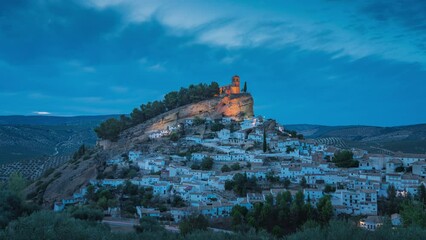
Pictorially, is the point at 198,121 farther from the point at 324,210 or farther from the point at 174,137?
the point at 324,210

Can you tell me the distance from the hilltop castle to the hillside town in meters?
13.5

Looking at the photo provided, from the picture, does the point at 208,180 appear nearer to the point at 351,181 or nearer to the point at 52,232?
the point at 351,181

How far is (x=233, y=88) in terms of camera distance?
6188 centimetres

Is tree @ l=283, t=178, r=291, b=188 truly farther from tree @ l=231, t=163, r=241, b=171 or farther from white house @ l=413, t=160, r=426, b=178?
white house @ l=413, t=160, r=426, b=178

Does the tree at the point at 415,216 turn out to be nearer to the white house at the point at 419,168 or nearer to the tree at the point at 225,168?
the white house at the point at 419,168

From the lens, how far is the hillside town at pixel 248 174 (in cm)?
2861

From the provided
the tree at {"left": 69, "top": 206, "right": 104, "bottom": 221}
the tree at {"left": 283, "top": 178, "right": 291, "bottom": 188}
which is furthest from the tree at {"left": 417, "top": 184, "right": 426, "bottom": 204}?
the tree at {"left": 69, "top": 206, "right": 104, "bottom": 221}

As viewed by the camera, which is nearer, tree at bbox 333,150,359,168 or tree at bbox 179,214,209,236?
tree at bbox 179,214,209,236

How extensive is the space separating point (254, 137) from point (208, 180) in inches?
497

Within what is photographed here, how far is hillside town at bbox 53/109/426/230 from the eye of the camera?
1126 inches

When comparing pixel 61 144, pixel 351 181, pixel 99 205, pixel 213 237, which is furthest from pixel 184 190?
pixel 61 144

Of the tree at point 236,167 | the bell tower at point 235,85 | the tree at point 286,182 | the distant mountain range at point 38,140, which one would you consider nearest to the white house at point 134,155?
the tree at point 236,167

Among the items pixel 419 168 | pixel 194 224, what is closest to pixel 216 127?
pixel 419 168

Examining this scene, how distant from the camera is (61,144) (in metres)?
83.4
